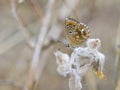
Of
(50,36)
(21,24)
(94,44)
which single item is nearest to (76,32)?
(94,44)

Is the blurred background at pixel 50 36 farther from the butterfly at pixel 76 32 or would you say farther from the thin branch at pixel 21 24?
the butterfly at pixel 76 32

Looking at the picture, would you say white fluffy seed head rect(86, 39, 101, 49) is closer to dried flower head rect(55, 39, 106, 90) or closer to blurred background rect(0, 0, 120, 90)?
dried flower head rect(55, 39, 106, 90)

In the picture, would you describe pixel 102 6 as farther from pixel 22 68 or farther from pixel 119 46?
pixel 119 46

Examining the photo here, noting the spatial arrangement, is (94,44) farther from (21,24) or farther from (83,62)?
(21,24)

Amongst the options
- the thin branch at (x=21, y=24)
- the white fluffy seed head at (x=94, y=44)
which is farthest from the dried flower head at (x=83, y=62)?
the thin branch at (x=21, y=24)

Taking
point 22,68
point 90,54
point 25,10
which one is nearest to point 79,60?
point 90,54

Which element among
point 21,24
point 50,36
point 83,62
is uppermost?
point 50,36
